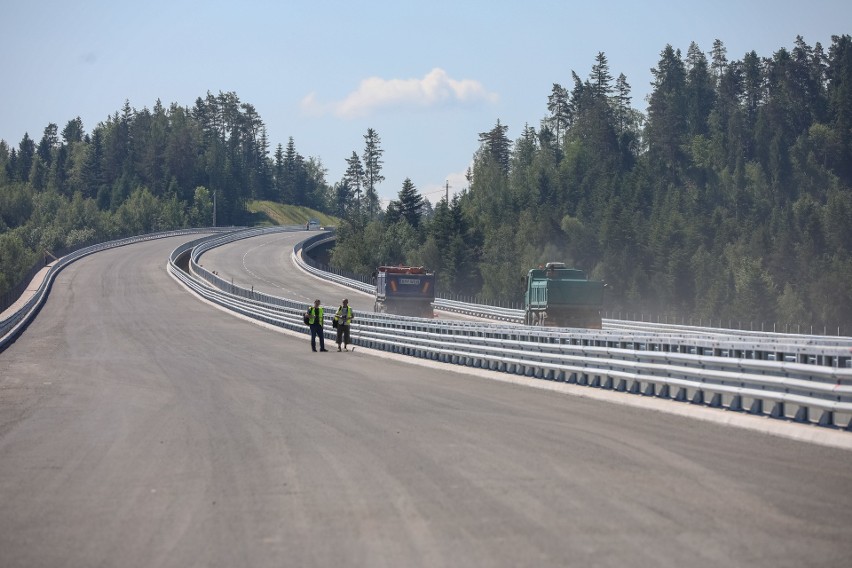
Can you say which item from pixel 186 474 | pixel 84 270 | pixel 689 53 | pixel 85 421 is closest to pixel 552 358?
pixel 85 421

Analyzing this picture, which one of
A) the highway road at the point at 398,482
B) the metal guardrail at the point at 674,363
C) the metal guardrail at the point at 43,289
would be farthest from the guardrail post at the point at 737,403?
the metal guardrail at the point at 43,289

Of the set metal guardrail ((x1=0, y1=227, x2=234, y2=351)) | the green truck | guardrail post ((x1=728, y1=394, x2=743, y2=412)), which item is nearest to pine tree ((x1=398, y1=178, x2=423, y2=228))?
metal guardrail ((x1=0, y1=227, x2=234, y2=351))

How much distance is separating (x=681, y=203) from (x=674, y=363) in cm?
13263

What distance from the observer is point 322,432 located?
44.4 feet

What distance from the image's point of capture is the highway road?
296 inches

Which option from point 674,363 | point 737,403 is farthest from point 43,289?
point 737,403

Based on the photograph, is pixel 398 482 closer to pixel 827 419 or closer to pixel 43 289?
pixel 827 419

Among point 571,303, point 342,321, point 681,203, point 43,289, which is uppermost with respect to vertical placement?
point 681,203

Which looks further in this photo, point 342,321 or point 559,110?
point 559,110

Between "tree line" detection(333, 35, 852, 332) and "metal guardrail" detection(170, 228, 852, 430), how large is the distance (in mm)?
81619

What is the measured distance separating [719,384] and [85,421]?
29.5 feet

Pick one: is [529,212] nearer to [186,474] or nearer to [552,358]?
[552,358]

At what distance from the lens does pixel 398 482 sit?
32.5 ft

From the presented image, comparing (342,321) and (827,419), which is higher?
(827,419)
